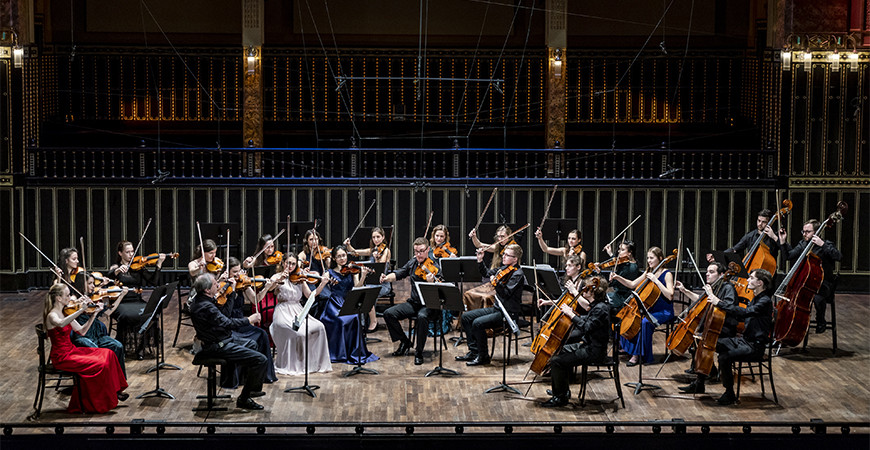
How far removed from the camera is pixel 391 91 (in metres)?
15.3

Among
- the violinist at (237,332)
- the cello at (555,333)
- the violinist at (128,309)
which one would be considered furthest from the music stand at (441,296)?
the violinist at (128,309)

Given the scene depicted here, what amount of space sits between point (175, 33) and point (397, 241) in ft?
17.8

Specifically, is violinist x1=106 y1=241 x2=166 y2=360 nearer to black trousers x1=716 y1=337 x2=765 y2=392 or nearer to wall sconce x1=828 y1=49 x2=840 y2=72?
black trousers x1=716 y1=337 x2=765 y2=392

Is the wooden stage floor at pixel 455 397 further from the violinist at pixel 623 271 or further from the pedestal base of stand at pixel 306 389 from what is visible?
the violinist at pixel 623 271

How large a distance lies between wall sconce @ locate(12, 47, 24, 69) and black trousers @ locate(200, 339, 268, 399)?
20.6 feet

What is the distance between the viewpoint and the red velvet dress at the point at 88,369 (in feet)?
23.6

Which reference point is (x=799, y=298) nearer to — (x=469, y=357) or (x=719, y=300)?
(x=719, y=300)

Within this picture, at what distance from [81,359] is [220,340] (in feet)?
3.48

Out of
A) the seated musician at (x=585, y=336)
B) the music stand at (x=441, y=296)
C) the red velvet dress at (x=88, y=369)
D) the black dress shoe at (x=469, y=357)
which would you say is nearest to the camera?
the red velvet dress at (x=88, y=369)

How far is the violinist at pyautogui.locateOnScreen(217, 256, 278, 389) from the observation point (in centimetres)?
783

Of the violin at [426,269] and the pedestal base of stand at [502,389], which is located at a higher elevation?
the violin at [426,269]

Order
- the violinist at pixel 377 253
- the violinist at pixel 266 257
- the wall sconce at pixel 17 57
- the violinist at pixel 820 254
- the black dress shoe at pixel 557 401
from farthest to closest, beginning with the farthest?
the wall sconce at pixel 17 57, the violinist at pixel 377 253, the violinist at pixel 266 257, the violinist at pixel 820 254, the black dress shoe at pixel 557 401

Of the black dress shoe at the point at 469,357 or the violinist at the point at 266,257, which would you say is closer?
the black dress shoe at the point at 469,357

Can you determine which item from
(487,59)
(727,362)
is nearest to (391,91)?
(487,59)
